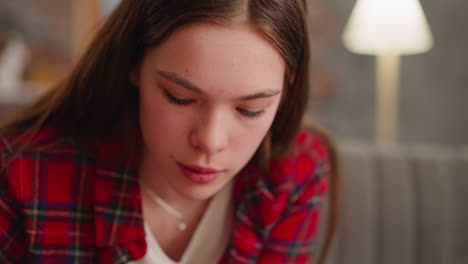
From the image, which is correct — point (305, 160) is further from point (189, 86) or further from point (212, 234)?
point (189, 86)

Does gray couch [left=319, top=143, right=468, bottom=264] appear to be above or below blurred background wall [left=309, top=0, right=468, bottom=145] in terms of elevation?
below

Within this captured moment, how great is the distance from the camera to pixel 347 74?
245 centimetres

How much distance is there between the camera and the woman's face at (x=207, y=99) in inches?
26.1

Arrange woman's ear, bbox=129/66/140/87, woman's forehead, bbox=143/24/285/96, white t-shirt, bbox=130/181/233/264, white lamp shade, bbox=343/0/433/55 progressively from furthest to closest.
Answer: white lamp shade, bbox=343/0/433/55 < white t-shirt, bbox=130/181/233/264 < woman's ear, bbox=129/66/140/87 < woman's forehead, bbox=143/24/285/96

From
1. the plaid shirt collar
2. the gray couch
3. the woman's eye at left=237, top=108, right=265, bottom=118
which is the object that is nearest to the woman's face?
the woman's eye at left=237, top=108, right=265, bottom=118

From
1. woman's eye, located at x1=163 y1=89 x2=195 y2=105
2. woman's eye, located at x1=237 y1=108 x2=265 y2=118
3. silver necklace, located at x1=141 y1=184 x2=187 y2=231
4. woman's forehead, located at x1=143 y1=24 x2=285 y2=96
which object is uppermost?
woman's forehead, located at x1=143 y1=24 x2=285 y2=96

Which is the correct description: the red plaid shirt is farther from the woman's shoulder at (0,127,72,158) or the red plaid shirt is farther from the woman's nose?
the woman's nose

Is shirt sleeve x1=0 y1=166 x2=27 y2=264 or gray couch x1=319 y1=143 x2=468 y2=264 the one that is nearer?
shirt sleeve x1=0 y1=166 x2=27 y2=264

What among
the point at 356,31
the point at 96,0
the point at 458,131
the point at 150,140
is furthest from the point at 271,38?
the point at 96,0

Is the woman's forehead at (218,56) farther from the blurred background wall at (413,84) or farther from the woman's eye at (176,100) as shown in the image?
the blurred background wall at (413,84)

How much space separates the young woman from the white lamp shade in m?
0.93

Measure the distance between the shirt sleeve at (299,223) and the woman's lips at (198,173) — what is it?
0.28 m

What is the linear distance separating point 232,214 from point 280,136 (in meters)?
0.18

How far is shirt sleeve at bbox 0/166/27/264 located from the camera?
0.79 m
